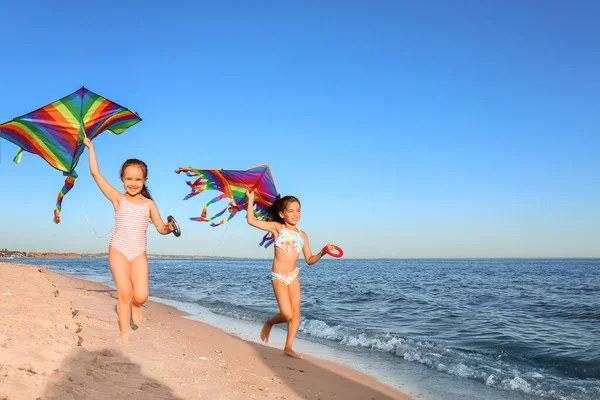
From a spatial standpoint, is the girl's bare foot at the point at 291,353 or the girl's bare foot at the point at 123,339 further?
the girl's bare foot at the point at 291,353

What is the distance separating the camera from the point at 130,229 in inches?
204

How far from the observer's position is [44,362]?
3.92 m

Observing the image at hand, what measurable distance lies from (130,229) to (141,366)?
1.46m

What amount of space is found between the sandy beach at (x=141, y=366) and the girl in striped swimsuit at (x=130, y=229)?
0.68 metres

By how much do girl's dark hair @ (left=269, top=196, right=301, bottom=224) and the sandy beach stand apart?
1.95 meters

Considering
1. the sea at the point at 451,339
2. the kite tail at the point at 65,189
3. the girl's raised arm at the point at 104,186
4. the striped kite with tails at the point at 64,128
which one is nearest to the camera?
the girl's raised arm at the point at 104,186

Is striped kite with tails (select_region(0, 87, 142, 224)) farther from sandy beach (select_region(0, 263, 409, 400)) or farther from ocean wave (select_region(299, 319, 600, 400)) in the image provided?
ocean wave (select_region(299, 319, 600, 400))

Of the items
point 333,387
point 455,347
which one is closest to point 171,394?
point 333,387

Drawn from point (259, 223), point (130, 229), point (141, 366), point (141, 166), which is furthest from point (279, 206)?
point (141, 366)

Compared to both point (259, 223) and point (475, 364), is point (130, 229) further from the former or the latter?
point (475, 364)

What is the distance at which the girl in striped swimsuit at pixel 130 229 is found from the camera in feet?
16.8

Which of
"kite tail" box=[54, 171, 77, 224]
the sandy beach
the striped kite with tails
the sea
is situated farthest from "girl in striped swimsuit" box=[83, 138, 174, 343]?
the sea

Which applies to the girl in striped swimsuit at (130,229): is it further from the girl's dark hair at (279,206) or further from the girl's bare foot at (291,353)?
the girl's bare foot at (291,353)

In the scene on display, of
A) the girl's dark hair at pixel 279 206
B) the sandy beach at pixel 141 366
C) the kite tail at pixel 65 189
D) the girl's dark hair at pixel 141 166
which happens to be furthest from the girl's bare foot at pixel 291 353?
the kite tail at pixel 65 189
